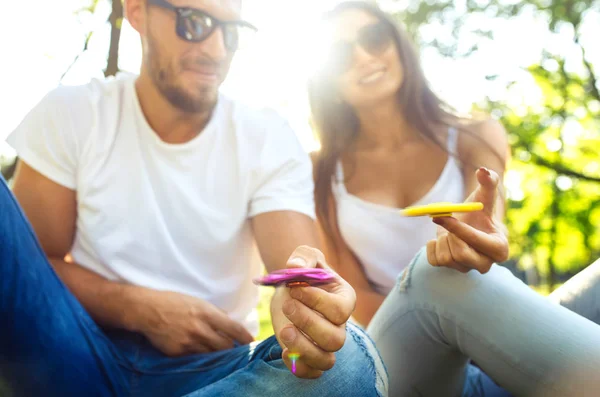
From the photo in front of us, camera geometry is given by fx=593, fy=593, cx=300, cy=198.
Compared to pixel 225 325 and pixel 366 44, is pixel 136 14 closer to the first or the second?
pixel 366 44

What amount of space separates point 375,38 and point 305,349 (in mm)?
2248

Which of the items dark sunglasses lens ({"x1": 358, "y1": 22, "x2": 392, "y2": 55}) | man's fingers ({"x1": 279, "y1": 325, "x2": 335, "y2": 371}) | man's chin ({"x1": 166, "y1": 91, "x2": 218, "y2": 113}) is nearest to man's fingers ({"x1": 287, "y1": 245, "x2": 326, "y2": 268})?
man's fingers ({"x1": 279, "y1": 325, "x2": 335, "y2": 371})

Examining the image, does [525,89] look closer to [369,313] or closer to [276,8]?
[276,8]

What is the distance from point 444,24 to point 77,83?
32.6ft

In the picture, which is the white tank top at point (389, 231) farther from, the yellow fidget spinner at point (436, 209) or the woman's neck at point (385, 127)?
the yellow fidget spinner at point (436, 209)

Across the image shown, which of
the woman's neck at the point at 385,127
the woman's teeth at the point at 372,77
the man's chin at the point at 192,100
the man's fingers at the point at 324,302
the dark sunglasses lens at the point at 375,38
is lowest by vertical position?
the woman's neck at the point at 385,127

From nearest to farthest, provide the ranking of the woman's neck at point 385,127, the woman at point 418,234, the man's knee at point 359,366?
the man's knee at point 359,366, the woman at point 418,234, the woman's neck at point 385,127

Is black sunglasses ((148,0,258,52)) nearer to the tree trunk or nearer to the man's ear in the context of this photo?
the man's ear

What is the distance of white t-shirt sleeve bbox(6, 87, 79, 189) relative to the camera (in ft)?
7.39

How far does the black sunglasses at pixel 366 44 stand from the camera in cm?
313

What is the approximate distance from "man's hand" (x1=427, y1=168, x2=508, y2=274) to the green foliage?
8.77 m

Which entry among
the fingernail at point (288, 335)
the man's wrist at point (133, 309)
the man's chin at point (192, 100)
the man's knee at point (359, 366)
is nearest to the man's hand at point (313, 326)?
the fingernail at point (288, 335)

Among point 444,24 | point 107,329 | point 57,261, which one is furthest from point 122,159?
point 444,24

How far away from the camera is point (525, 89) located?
12539 millimetres
